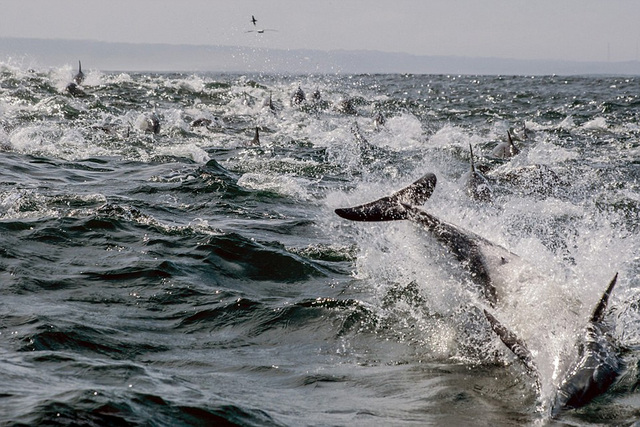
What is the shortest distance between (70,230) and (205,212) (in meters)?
2.46

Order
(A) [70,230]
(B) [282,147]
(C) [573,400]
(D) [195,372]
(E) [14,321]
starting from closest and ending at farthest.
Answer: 1. (C) [573,400]
2. (D) [195,372]
3. (E) [14,321]
4. (A) [70,230]
5. (B) [282,147]

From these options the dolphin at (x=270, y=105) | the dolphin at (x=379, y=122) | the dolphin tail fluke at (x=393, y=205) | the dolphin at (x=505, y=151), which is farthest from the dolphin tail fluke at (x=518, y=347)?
the dolphin at (x=270, y=105)

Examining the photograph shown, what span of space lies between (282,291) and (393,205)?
141cm

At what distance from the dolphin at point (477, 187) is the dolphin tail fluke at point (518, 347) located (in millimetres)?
6644

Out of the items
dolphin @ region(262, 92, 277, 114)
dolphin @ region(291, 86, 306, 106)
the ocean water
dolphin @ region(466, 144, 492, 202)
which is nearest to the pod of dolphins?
the ocean water

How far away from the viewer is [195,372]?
6070 millimetres

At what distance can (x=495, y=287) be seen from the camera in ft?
24.3

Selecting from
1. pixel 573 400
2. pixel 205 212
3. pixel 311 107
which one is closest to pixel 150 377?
pixel 573 400

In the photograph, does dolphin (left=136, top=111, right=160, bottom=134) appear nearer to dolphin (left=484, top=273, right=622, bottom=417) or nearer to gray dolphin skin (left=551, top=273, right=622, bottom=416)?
dolphin (left=484, top=273, right=622, bottom=417)

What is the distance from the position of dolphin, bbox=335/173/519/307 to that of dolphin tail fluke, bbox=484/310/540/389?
979 millimetres

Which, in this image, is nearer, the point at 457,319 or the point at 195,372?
the point at 195,372

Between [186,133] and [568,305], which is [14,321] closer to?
[568,305]

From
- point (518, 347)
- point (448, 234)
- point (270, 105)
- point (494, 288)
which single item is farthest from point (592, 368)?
point (270, 105)

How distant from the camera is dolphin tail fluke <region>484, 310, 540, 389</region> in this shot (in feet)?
19.8
